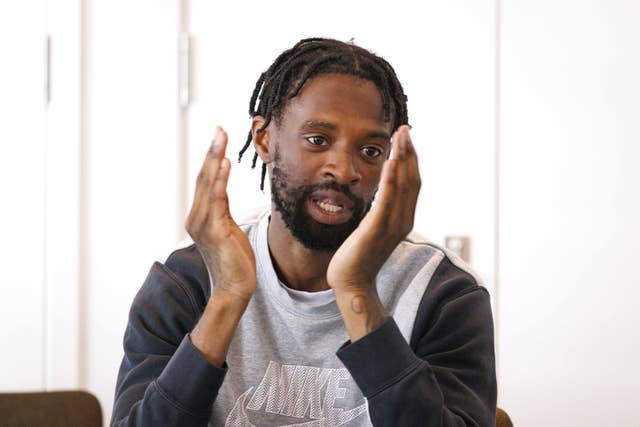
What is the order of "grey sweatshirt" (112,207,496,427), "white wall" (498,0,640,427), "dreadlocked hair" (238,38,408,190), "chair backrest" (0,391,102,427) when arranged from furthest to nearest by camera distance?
1. "white wall" (498,0,640,427)
2. "chair backrest" (0,391,102,427)
3. "dreadlocked hair" (238,38,408,190)
4. "grey sweatshirt" (112,207,496,427)

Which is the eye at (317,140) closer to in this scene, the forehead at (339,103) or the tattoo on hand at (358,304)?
the forehead at (339,103)

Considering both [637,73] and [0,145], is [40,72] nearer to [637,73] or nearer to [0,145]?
[0,145]

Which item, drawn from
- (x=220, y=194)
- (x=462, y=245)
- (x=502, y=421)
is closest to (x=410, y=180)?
(x=220, y=194)

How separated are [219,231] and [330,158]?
0.22 meters

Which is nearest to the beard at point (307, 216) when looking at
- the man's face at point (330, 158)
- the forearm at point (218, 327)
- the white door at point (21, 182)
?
the man's face at point (330, 158)

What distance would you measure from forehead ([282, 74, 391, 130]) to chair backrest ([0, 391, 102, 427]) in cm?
72

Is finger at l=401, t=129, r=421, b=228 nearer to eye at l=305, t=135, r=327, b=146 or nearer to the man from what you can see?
the man

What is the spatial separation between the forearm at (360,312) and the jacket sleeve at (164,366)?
0.62ft

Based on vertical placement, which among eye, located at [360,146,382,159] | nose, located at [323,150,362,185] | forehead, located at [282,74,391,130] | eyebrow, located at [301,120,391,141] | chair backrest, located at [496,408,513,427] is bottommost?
chair backrest, located at [496,408,513,427]

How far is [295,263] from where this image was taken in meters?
1.57

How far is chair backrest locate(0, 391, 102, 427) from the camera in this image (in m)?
1.82

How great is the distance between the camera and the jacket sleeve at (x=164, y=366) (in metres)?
1.31

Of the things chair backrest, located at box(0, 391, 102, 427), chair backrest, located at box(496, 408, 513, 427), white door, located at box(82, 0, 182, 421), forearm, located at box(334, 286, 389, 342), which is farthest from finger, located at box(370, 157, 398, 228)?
white door, located at box(82, 0, 182, 421)

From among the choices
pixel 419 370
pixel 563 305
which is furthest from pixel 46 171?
pixel 419 370
